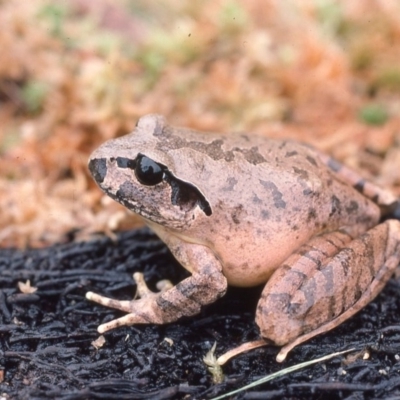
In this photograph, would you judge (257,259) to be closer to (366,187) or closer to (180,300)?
(180,300)

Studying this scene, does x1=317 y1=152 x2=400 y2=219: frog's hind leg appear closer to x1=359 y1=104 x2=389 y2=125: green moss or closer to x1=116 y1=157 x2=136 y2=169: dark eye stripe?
x1=116 y1=157 x2=136 y2=169: dark eye stripe

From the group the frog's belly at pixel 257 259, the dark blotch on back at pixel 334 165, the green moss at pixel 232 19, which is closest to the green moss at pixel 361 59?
the green moss at pixel 232 19

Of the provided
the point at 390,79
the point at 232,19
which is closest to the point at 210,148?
the point at 232,19

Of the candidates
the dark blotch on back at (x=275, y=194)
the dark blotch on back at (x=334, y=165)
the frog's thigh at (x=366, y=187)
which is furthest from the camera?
the dark blotch on back at (x=334, y=165)

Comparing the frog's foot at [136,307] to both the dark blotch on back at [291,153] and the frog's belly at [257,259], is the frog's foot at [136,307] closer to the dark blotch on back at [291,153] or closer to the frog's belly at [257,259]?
the frog's belly at [257,259]

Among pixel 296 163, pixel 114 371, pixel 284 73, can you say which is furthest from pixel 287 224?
pixel 284 73

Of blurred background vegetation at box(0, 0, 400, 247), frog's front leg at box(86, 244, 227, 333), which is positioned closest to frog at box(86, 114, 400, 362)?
frog's front leg at box(86, 244, 227, 333)
